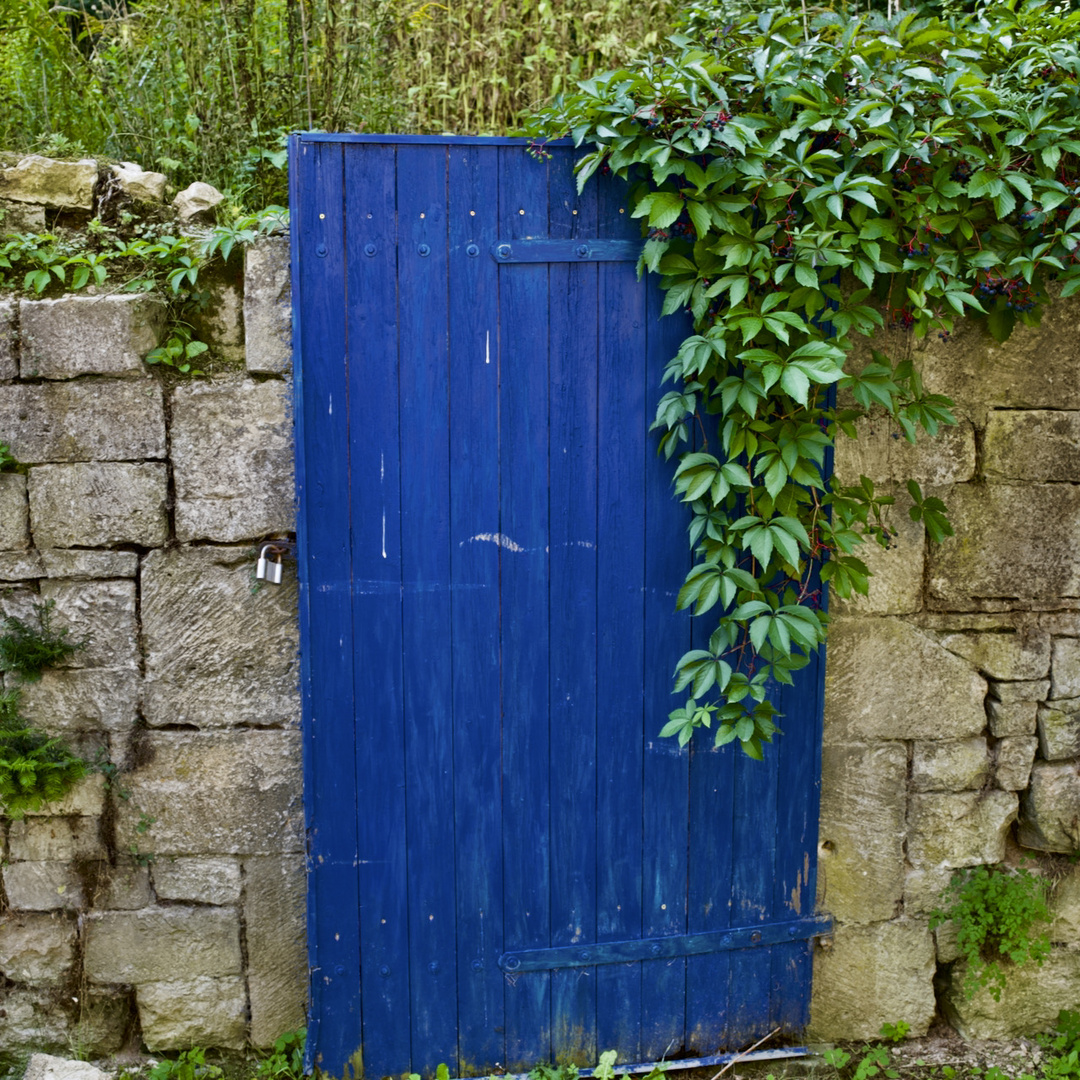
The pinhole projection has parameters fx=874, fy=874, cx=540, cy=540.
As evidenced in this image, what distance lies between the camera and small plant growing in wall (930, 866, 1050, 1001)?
8.66 ft

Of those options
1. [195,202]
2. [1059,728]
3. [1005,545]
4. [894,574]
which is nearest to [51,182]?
[195,202]

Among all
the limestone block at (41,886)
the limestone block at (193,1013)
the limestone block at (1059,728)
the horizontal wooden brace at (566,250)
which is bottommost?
the limestone block at (193,1013)

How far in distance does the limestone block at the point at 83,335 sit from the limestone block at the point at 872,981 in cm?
268

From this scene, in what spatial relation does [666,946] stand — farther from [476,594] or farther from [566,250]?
[566,250]

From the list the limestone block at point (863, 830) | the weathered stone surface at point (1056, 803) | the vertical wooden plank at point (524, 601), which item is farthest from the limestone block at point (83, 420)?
the weathered stone surface at point (1056, 803)

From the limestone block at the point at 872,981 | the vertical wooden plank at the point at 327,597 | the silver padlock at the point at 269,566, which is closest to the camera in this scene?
the vertical wooden plank at the point at 327,597

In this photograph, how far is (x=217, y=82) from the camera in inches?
117

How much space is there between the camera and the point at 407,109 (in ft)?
11.3

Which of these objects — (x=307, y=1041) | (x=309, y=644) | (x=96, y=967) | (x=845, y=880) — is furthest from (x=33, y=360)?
(x=845, y=880)

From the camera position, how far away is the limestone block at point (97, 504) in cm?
235

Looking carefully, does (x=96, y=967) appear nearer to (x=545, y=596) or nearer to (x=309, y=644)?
(x=309, y=644)

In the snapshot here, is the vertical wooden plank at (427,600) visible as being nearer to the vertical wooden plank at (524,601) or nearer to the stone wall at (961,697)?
the vertical wooden plank at (524,601)

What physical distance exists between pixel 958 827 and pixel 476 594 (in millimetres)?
1648

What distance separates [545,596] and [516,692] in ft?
0.95
